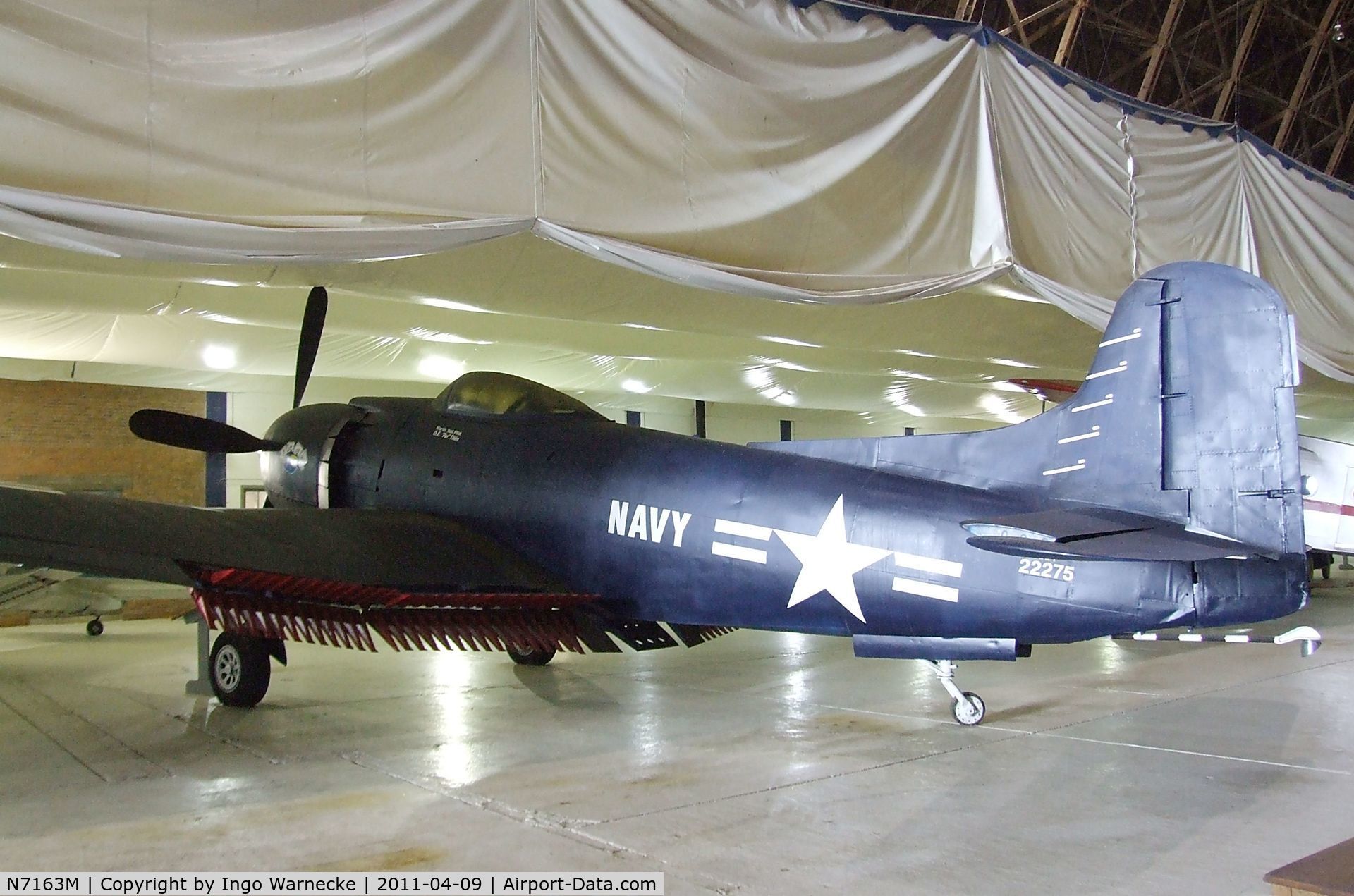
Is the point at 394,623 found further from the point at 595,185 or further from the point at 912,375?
the point at 912,375

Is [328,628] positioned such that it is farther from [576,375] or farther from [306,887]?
[576,375]

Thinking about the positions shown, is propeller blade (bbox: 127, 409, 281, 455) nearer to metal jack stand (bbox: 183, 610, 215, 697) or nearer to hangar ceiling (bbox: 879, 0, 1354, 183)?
metal jack stand (bbox: 183, 610, 215, 697)

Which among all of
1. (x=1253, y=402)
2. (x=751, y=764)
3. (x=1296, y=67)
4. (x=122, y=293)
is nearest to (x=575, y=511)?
(x=751, y=764)

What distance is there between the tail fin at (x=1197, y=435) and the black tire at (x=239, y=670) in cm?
471

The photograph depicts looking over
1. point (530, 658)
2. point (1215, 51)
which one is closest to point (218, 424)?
point (530, 658)

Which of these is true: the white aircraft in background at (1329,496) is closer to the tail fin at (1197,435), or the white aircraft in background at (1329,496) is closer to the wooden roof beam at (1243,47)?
the tail fin at (1197,435)

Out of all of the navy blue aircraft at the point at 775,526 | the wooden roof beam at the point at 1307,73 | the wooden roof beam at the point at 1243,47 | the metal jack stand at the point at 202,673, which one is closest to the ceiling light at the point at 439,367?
the navy blue aircraft at the point at 775,526

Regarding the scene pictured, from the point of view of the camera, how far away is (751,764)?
505 cm

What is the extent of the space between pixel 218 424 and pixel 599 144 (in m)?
3.94

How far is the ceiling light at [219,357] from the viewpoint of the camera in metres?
11.1

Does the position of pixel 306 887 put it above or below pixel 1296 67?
below

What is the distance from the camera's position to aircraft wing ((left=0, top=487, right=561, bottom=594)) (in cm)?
518

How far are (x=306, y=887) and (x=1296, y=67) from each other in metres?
27.6

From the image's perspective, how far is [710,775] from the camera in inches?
190
